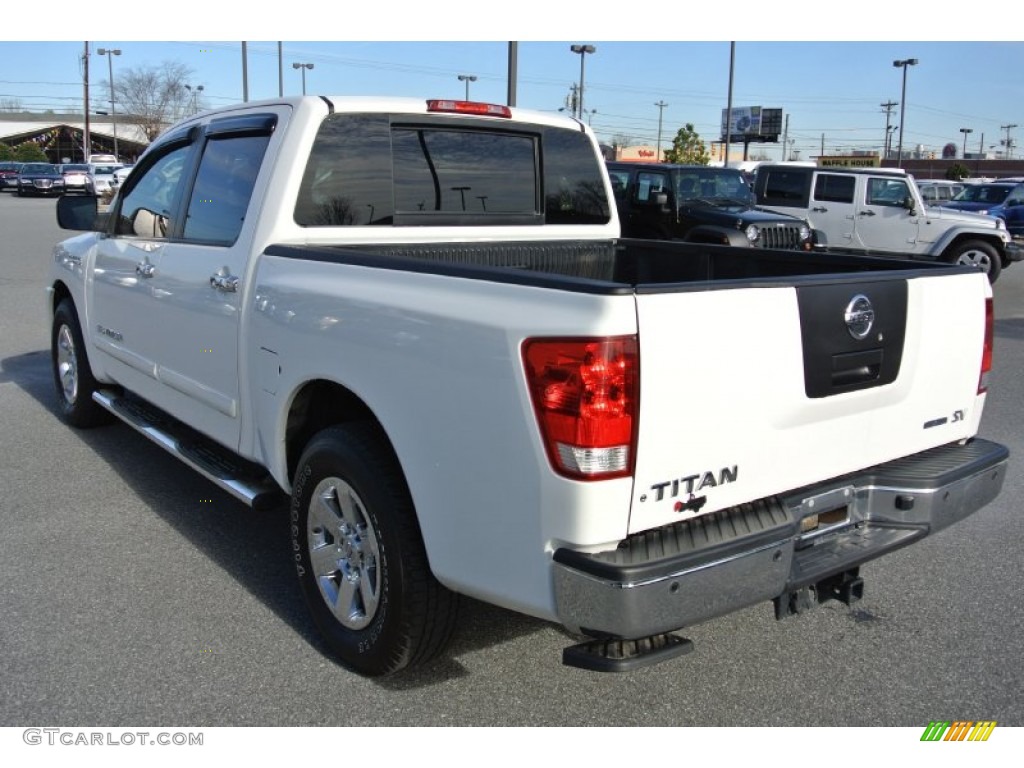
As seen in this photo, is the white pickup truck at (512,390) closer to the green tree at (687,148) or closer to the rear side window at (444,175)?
the rear side window at (444,175)

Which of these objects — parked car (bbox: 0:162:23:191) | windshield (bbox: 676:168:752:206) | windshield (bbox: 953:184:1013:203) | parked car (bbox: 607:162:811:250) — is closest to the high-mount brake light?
parked car (bbox: 607:162:811:250)

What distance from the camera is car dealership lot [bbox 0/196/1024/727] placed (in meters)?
3.12

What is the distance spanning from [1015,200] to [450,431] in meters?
27.8

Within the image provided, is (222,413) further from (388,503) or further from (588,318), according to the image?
(588,318)

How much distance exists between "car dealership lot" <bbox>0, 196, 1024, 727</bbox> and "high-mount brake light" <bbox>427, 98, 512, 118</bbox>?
7.22 ft

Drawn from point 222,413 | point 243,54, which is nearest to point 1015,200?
point 243,54

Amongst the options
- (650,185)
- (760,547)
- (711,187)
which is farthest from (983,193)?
(760,547)

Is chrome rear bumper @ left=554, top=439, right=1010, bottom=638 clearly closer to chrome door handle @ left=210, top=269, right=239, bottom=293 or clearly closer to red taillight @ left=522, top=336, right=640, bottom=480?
red taillight @ left=522, top=336, right=640, bottom=480

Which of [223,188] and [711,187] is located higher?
[711,187]

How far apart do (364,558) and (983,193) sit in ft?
94.3

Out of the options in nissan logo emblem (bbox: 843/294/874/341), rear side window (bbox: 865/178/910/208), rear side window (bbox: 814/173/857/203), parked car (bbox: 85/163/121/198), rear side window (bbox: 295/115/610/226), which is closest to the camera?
nissan logo emblem (bbox: 843/294/874/341)

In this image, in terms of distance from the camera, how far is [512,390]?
252cm
